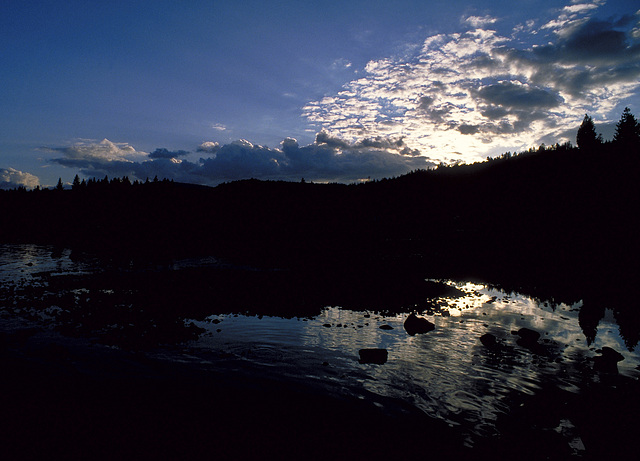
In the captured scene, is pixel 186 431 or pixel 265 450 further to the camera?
pixel 186 431

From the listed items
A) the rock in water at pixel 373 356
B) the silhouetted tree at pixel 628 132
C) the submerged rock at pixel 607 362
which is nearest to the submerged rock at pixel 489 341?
the submerged rock at pixel 607 362

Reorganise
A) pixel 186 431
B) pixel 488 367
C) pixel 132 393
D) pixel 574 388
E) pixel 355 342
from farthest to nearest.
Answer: pixel 355 342
pixel 488 367
pixel 574 388
pixel 132 393
pixel 186 431

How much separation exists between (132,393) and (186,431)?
11.4ft

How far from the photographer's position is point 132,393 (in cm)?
1218

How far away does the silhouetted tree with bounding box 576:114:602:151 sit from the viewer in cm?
12631

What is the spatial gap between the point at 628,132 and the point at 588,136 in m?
26.2

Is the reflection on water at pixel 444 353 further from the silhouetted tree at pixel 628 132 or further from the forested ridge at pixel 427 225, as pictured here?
the silhouetted tree at pixel 628 132

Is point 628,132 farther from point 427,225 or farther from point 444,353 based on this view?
point 444,353

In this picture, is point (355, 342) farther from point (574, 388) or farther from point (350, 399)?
point (574, 388)

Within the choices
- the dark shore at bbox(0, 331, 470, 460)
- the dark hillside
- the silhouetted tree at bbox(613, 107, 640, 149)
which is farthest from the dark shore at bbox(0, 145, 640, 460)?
the silhouetted tree at bbox(613, 107, 640, 149)

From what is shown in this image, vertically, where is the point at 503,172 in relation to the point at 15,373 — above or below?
above

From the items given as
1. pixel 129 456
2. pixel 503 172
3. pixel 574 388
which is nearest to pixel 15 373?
pixel 129 456

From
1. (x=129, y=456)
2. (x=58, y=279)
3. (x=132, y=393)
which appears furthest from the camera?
(x=58, y=279)

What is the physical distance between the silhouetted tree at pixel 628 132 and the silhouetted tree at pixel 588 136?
16676 mm
